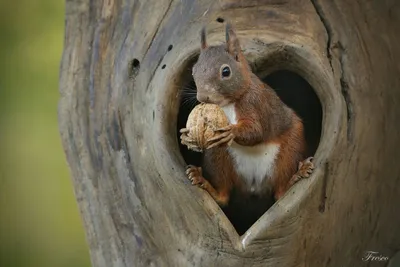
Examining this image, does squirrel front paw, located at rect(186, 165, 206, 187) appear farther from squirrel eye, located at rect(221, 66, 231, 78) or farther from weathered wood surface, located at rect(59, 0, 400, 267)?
squirrel eye, located at rect(221, 66, 231, 78)

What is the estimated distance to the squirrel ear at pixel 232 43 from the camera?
127 centimetres

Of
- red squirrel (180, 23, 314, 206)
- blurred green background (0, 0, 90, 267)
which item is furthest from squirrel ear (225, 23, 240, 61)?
blurred green background (0, 0, 90, 267)

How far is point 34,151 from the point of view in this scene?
2189mm

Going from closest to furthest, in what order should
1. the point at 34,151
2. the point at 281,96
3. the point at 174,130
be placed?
1. the point at 174,130
2. the point at 281,96
3. the point at 34,151

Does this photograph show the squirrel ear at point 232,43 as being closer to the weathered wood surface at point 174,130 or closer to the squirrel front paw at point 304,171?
the weathered wood surface at point 174,130

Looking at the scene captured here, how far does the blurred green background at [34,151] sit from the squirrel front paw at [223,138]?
3.32 ft

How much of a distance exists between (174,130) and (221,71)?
0.15m

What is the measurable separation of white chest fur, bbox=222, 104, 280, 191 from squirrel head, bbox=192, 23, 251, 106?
13 cm

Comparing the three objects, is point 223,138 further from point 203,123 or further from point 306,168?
point 306,168

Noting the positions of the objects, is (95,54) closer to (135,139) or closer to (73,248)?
(135,139)

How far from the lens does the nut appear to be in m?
1.20

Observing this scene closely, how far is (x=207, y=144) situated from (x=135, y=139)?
0.23 meters

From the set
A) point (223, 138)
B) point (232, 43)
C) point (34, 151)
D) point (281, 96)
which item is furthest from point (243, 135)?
point (34, 151)

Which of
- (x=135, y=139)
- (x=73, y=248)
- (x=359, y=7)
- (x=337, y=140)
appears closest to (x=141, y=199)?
(x=135, y=139)
